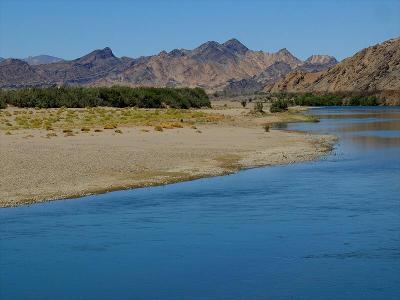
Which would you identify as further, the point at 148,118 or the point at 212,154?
the point at 148,118

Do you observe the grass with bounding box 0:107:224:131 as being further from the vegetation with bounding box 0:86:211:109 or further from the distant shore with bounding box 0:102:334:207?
the vegetation with bounding box 0:86:211:109

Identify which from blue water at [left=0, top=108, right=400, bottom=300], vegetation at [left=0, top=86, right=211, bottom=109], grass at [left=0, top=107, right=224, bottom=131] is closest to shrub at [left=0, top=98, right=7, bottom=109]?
vegetation at [left=0, top=86, right=211, bottom=109]

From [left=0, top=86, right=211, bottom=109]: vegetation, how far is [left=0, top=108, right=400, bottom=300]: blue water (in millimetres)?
53397

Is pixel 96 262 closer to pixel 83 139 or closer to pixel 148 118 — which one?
pixel 83 139

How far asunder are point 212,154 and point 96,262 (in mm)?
19169

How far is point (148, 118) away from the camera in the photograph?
61562mm

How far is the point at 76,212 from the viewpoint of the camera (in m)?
18.0

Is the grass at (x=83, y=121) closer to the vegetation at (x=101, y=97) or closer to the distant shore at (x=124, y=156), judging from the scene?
the distant shore at (x=124, y=156)

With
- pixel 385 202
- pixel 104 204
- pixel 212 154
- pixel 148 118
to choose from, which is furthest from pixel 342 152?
pixel 148 118

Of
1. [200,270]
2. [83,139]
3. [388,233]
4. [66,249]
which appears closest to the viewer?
[200,270]

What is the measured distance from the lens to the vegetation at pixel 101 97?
244ft

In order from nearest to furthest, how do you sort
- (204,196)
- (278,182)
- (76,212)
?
(76,212)
(204,196)
(278,182)

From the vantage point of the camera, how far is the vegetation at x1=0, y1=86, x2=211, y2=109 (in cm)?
7431

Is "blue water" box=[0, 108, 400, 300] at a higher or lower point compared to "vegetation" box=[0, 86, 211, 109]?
lower
